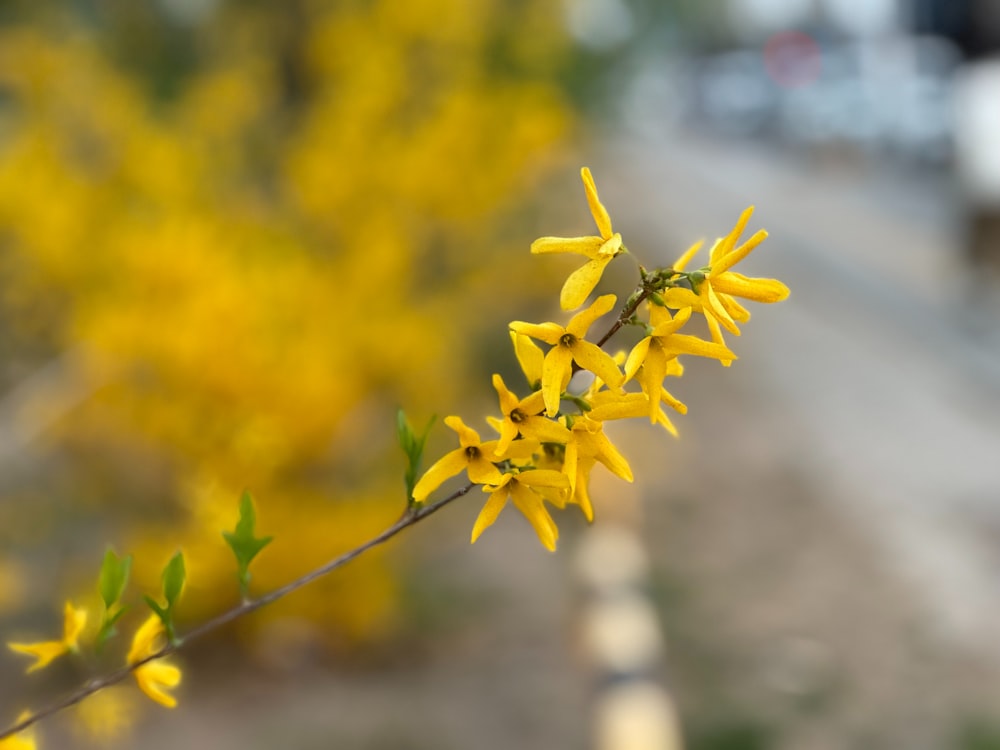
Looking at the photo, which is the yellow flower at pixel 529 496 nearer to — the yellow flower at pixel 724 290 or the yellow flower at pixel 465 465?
the yellow flower at pixel 465 465

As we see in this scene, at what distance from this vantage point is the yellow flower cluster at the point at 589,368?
25.0 inches

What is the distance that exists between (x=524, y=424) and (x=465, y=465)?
6cm

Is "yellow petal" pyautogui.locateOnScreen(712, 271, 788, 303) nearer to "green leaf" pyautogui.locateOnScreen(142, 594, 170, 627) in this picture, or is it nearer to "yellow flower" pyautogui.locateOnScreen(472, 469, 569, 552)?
"yellow flower" pyautogui.locateOnScreen(472, 469, 569, 552)

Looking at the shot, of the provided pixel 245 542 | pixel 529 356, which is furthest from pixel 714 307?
pixel 245 542

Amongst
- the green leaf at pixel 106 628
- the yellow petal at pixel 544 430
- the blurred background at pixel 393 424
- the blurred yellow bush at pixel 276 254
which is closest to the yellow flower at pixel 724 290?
the yellow petal at pixel 544 430

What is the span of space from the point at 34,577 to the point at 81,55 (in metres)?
2.58

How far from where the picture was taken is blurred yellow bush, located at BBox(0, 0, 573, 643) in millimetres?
3010

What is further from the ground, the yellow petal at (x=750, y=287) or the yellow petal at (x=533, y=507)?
the yellow petal at (x=750, y=287)

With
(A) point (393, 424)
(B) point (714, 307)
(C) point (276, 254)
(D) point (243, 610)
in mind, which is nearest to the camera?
(B) point (714, 307)

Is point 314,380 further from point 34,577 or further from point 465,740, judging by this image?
point 34,577

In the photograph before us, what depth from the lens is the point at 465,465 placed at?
696mm

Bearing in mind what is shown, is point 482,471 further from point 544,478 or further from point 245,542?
point 245,542

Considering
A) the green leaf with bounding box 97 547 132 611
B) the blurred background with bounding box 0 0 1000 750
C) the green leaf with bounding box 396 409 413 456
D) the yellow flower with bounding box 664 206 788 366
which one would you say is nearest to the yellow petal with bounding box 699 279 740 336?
the yellow flower with bounding box 664 206 788 366

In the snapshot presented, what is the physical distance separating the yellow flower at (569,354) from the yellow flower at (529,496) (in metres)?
0.04
